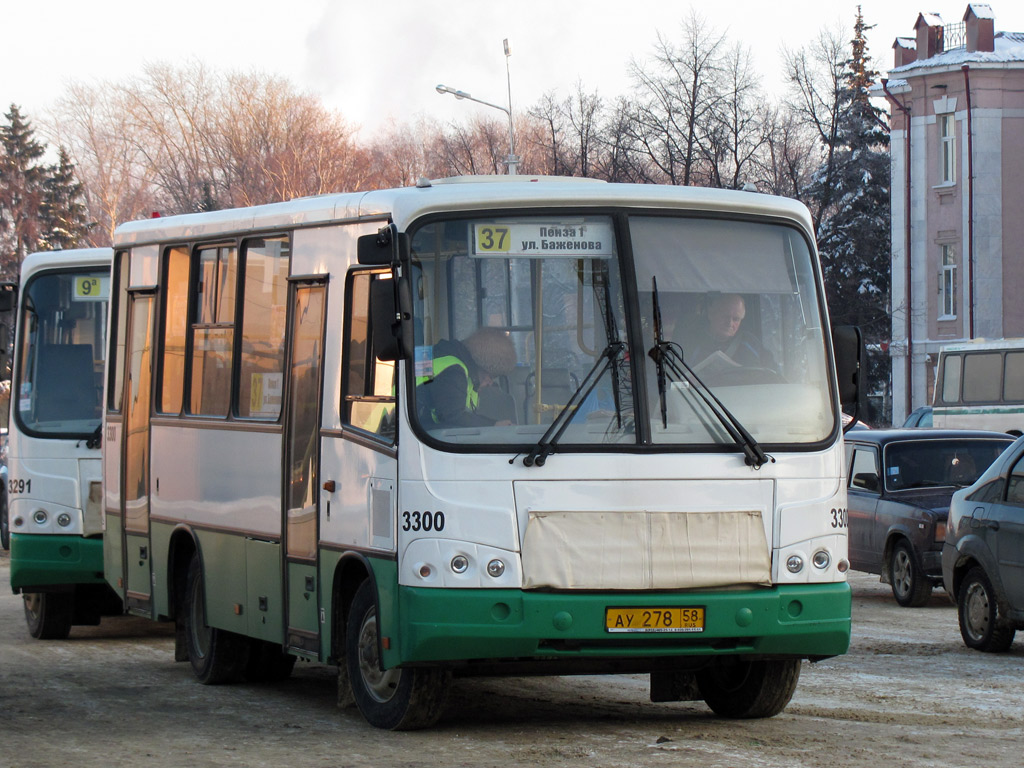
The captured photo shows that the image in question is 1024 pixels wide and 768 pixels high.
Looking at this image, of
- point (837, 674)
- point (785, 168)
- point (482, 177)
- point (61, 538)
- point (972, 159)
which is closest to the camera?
point (482, 177)

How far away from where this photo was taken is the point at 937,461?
18516 mm

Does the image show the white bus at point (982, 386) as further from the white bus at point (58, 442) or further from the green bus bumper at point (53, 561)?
the green bus bumper at point (53, 561)

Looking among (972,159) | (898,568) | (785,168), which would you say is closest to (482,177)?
(898,568)

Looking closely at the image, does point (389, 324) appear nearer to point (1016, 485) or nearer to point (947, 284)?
point (1016, 485)

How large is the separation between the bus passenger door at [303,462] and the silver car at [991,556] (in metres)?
5.31

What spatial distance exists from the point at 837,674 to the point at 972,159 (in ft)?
149

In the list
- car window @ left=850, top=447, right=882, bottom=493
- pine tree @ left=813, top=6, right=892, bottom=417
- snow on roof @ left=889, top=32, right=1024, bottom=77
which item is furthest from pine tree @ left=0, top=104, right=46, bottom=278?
car window @ left=850, top=447, right=882, bottom=493

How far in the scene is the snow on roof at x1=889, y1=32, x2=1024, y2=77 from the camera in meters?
55.2

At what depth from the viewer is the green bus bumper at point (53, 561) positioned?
47.8 feet

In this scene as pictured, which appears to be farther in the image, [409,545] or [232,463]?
[232,463]

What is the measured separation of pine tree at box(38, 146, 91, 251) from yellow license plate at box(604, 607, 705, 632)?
74180 millimetres

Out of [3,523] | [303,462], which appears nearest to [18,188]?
[3,523]

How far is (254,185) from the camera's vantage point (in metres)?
70.9

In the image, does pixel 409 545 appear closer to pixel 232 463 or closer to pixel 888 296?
pixel 232 463
